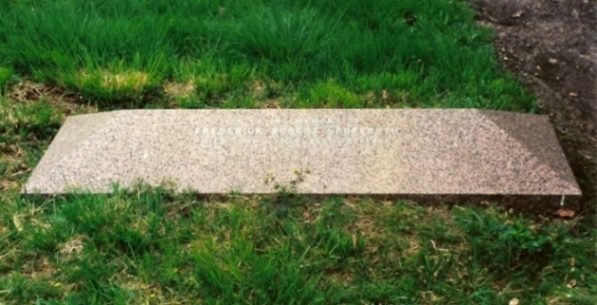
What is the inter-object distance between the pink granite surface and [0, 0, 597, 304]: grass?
10cm

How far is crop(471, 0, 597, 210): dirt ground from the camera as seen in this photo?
367 centimetres

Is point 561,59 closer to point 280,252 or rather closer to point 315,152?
Result: point 315,152

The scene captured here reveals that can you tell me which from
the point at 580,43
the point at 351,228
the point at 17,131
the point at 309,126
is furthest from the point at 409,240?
the point at 580,43

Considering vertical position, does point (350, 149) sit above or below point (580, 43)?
above

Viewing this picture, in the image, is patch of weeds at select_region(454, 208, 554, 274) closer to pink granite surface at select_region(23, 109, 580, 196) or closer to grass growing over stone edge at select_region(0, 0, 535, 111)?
pink granite surface at select_region(23, 109, 580, 196)

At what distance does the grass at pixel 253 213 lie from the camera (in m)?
2.74

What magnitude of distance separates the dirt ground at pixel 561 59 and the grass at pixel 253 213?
0.16 metres

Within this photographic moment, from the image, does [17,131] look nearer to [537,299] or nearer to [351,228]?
[351,228]

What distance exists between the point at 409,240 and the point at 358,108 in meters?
0.95

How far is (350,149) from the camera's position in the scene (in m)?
3.38

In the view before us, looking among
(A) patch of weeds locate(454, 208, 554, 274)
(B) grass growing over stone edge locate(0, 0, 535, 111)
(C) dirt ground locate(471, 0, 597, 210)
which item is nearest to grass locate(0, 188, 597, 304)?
(A) patch of weeds locate(454, 208, 554, 274)

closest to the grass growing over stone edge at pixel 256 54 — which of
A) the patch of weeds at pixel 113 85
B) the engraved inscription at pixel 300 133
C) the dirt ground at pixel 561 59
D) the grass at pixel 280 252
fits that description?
the patch of weeds at pixel 113 85

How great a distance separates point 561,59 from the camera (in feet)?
14.7

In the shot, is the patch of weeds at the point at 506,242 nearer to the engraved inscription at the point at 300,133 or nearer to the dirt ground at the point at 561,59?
the dirt ground at the point at 561,59
